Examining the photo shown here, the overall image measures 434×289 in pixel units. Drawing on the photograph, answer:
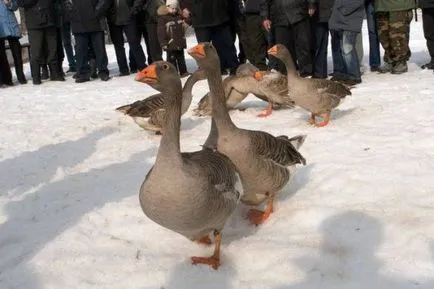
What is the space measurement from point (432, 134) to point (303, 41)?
3998 mm

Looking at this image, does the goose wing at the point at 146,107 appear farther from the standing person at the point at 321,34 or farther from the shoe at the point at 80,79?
the shoe at the point at 80,79

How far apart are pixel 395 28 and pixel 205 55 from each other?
605 cm

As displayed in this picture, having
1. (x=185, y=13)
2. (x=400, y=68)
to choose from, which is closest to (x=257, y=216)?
(x=400, y=68)

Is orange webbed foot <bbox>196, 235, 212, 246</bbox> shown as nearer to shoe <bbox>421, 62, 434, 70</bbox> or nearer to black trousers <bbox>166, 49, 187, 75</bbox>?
shoe <bbox>421, 62, 434, 70</bbox>

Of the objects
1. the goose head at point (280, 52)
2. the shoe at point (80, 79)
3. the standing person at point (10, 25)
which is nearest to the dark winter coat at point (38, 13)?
the standing person at point (10, 25)

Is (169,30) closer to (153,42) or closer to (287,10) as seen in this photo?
(153,42)

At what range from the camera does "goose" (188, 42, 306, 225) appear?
3.61 meters

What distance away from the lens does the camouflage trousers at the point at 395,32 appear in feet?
28.4

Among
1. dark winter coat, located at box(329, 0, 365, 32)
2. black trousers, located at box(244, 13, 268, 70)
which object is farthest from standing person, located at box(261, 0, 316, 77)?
black trousers, located at box(244, 13, 268, 70)

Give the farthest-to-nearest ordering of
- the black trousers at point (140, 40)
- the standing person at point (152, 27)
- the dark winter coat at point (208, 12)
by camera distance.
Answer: the black trousers at point (140, 40) → the standing person at point (152, 27) → the dark winter coat at point (208, 12)

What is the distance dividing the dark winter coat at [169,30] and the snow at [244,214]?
3.81m

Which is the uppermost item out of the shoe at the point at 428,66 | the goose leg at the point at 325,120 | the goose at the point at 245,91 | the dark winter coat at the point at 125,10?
the dark winter coat at the point at 125,10

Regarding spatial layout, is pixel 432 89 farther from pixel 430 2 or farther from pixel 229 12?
pixel 229 12

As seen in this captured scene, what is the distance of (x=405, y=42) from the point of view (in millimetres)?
8734
